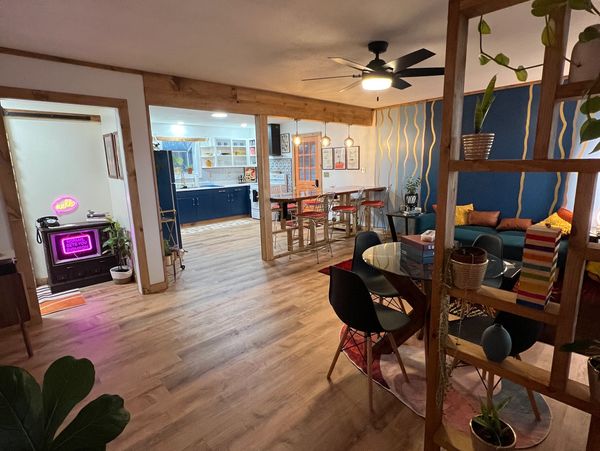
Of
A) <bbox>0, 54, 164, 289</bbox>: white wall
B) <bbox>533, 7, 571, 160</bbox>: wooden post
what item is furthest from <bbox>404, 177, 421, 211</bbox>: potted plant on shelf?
<bbox>533, 7, 571, 160</bbox>: wooden post

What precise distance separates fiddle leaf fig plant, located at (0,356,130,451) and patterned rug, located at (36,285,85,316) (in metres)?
3.20

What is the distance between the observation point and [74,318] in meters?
3.21

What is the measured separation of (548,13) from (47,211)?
5.16 metres

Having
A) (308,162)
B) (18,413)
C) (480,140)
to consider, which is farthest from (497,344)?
(308,162)

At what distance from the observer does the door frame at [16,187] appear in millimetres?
2820

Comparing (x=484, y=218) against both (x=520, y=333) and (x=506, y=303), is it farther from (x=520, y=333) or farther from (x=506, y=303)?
(x=506, y=303)

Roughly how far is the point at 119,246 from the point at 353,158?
4.74 metres

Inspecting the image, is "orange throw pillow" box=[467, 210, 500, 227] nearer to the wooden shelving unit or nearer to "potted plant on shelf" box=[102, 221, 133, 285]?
the wooden shelving unit

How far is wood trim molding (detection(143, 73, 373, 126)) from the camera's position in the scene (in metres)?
3.56

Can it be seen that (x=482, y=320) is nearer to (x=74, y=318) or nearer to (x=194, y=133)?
(x=74, y=318)

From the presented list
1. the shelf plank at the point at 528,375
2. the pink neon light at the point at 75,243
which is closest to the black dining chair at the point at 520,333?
the shelf plank at the point at 528,375

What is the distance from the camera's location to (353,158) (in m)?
6.84

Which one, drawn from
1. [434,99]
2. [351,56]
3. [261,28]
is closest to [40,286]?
[261,28]

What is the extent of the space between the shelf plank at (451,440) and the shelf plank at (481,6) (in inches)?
68.5
